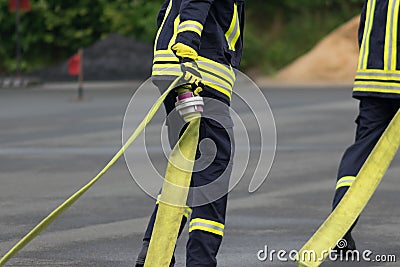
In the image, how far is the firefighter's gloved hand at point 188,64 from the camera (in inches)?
201

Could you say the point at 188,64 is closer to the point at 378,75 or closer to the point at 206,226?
the point at 206,226

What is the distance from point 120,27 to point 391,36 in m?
17.5

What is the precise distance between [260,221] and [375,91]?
1584 mm

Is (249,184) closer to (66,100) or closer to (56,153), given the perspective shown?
(56,153)

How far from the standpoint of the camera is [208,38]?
17.5 feet

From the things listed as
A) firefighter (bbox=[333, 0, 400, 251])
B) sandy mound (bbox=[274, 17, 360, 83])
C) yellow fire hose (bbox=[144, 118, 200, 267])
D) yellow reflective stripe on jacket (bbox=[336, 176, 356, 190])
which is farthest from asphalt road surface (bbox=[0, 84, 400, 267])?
sandy mound (bbox=[274, 17, 360, 83])

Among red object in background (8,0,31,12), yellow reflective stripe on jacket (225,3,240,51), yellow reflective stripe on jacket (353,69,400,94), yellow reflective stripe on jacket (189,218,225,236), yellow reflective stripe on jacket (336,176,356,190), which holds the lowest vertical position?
red object in background (8,0,31,12)

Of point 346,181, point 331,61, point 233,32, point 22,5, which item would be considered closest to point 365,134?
point 346,181

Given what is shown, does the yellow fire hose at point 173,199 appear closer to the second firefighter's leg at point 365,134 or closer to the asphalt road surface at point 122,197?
the asphalt road surface at point 122,197

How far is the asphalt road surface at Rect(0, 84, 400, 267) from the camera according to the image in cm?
644

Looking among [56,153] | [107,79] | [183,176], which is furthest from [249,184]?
[107,79]

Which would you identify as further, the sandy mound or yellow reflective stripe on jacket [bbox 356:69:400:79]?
the sandy mound

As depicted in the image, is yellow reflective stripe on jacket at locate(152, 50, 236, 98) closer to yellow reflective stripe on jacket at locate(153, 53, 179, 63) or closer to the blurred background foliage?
yellow reflective stripe on jacket at locate(153, 53, 179, 63)

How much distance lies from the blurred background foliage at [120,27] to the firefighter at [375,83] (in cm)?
1684
